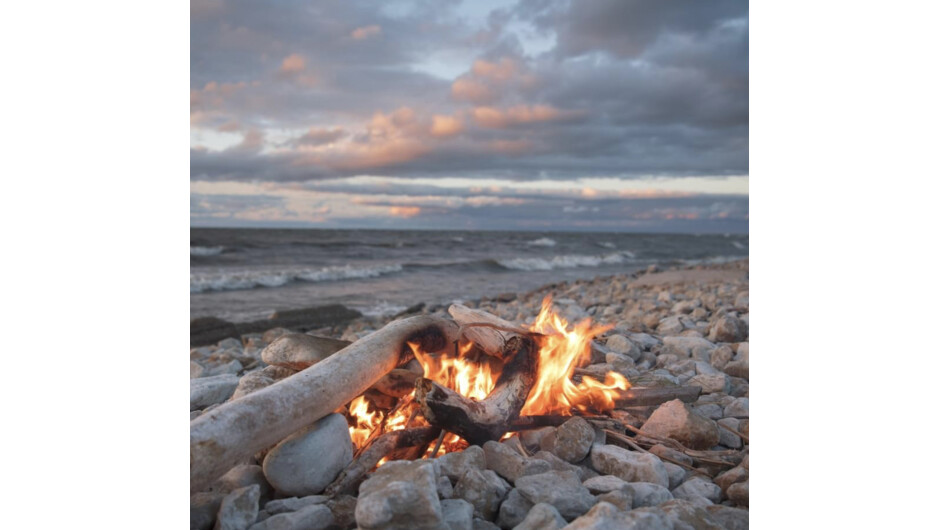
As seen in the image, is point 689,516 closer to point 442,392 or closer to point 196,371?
point 442,392

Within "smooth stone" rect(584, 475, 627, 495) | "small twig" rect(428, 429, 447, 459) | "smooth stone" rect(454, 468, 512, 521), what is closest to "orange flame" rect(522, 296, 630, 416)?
"small twig" rect(428, 429, 447, 459)

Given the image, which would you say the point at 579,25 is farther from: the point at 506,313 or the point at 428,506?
the point at 506,313

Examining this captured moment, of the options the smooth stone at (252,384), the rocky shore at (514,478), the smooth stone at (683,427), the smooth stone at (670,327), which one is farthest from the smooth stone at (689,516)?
the smooth stone at (670,327)

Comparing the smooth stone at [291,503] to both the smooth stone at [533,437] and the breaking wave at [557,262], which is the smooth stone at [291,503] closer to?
the smooth stone at [533,437]

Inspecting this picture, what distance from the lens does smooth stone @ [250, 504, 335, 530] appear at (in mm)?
1655

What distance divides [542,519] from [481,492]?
24 cm

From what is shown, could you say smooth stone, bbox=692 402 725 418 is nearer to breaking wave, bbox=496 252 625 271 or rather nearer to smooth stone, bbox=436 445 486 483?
smooth stone, bbox=436 445 486 483

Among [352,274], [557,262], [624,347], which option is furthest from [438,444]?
[557,262]

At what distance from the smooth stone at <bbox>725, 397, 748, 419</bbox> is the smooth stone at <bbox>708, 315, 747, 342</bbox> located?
1.53 m

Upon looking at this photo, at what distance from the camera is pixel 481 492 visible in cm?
181

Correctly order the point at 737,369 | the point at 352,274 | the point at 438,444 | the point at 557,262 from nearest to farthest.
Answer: the point at 438,444, the point at 737,369, the point at 352,274, the point at 557,262

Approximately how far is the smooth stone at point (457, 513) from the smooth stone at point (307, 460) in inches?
17.8

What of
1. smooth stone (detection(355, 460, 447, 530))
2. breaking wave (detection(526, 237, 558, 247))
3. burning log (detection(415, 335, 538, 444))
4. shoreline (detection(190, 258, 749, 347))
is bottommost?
shoreline (detection(190, 258, 749, 347))
